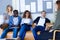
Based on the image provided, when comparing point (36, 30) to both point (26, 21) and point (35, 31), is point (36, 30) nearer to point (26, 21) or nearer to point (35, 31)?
point (35, 31)

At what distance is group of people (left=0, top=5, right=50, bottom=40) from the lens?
203 inches

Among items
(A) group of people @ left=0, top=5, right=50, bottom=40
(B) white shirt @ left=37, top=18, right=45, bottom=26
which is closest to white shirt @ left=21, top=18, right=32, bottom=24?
(A) group of people @ left=0, top=5, right=50, bottom=40

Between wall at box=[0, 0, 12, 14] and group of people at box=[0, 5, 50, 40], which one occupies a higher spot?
wall at box=[0, 0, 12, 14]

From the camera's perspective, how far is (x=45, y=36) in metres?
3.07

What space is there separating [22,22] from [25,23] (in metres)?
0.14

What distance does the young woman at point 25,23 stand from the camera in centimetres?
494

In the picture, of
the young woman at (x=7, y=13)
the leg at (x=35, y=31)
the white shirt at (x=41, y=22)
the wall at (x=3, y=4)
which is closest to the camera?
the leg at (x=35, y=31)

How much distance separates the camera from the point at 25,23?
17.7 feet

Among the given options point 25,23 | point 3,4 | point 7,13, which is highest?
point 3,4

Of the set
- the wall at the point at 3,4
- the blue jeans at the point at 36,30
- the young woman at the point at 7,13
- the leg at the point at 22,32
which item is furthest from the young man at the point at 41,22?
the wall at the point at 3,4

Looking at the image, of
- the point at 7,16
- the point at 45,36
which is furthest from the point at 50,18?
the point at 45,36

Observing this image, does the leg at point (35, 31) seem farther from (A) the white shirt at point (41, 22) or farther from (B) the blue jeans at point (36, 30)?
(A) the white shirt at point (41, 22)

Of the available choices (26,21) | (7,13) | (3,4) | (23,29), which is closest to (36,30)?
(23,29)

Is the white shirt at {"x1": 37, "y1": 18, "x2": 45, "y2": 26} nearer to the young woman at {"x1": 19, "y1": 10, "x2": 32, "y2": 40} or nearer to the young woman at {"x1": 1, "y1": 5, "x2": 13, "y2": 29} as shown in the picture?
the young woman at {"x1": 19, "y1": 10, "x2": 32, "y2": 40}
